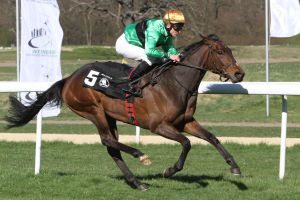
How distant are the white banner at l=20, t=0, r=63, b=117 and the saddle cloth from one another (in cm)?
669

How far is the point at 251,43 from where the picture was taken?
53.8 metres

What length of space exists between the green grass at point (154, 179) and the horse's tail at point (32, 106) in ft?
2.10

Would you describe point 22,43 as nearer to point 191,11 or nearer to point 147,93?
point 147,93

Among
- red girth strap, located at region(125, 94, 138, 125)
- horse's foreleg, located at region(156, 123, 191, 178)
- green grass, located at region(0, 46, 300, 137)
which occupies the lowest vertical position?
green grass, located at region(0, 46, 300, 137)

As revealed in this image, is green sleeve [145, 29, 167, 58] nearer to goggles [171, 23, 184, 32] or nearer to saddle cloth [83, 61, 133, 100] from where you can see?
goggles [171, 23, 184, 32]

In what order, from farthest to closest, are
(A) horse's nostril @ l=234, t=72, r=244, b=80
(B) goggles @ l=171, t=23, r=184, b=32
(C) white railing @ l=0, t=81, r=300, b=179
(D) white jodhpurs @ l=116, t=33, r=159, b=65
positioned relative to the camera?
(D) white jodhpurs @ l=116, t=33, r=159, b=65
(C) white railing @ l=0, t=81, r=300, b=179
(B) goggles @ l=171, t=23, r=184, b=32
(A) horse's nostril @ l=234, t=72, r=244, b=80

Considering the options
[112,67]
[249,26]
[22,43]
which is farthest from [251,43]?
[112,67]

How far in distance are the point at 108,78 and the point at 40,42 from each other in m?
7.30

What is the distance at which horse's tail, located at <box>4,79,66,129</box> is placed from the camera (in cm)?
841

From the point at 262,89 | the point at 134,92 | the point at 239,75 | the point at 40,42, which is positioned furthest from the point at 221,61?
the point at 40,42

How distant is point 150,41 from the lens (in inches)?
295

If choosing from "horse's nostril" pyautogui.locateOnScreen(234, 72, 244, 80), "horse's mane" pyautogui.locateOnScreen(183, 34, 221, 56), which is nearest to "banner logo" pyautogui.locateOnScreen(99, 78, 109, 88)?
"horse's mane" pyautogui.locateOnScreen(183, 34, 221, 56)

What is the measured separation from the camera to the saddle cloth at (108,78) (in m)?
7.88

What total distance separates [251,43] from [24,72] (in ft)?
133
